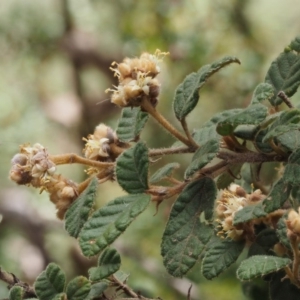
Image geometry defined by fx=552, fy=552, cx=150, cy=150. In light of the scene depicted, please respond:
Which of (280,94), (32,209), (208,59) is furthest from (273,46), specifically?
(280,94)

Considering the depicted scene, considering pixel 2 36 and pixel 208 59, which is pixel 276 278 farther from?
pixel 2 36

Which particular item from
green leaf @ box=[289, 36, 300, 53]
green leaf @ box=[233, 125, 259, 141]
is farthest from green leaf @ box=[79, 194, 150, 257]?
green leaf @ box=[289, 36, 300, 53]

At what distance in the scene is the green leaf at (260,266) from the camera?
1.57 feet

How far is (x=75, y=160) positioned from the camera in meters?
0.60

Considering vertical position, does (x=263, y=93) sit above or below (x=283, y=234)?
above

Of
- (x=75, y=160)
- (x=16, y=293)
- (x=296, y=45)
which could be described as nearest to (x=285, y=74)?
(x=296, y=45)

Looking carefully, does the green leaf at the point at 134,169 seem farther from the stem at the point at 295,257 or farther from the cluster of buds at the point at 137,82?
the stem at the point at 295,257

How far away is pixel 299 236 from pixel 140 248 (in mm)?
1213

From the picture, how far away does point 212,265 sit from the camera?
1.90 feet

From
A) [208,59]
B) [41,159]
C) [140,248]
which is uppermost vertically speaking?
[208,59]

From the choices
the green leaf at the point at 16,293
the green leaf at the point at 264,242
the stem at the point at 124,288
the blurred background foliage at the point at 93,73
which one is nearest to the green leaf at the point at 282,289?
the green leaf at the point at 264,242

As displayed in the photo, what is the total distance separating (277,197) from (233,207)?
0.09m

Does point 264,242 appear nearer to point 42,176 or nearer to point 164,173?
point 164,173

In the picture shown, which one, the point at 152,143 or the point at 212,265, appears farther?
the point at 152,143
